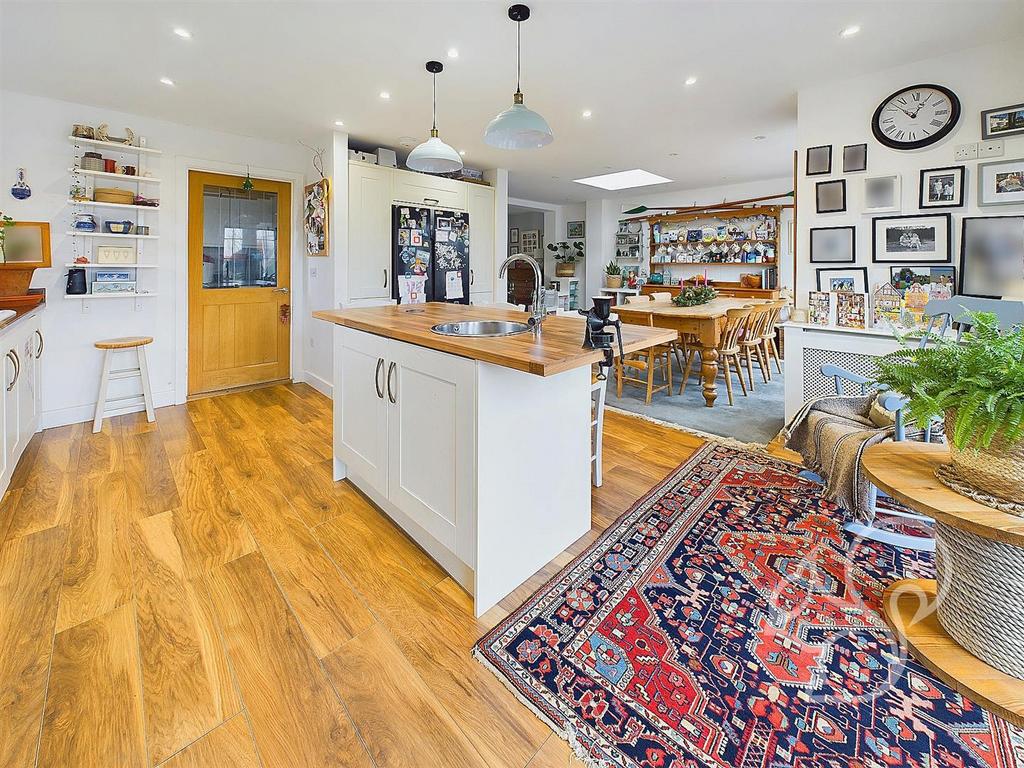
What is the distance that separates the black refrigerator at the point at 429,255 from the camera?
192 inches

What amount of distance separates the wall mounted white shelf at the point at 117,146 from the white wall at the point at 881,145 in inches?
197

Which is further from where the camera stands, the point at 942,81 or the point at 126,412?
the point at 126,412

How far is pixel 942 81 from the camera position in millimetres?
2793

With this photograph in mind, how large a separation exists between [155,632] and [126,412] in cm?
336

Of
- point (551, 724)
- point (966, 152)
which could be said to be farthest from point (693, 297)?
point (551, 724)

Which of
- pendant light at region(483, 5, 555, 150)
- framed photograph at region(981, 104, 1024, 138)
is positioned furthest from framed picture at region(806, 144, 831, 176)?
pendant light at region(483, 5, 555, 150)

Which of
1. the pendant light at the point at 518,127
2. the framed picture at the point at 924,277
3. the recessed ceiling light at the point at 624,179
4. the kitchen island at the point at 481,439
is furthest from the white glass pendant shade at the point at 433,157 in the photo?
the recessed ceiling light at the point at 624,179

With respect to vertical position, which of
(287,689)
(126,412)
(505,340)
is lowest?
(287,689)

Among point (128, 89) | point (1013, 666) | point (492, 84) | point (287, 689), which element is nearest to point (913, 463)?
point (1013, 666)

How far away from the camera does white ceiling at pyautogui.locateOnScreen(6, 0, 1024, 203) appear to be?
237cm

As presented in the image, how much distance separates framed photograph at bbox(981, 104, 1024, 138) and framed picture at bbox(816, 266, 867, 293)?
88 centimetres

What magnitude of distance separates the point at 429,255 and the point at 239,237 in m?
1.85

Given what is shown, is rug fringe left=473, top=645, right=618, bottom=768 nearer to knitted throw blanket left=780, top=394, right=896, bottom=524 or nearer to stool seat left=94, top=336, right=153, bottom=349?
knitted throw blanket left=780, top=394, right=896, bottom=524

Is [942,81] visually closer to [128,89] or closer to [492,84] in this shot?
[492,84]
